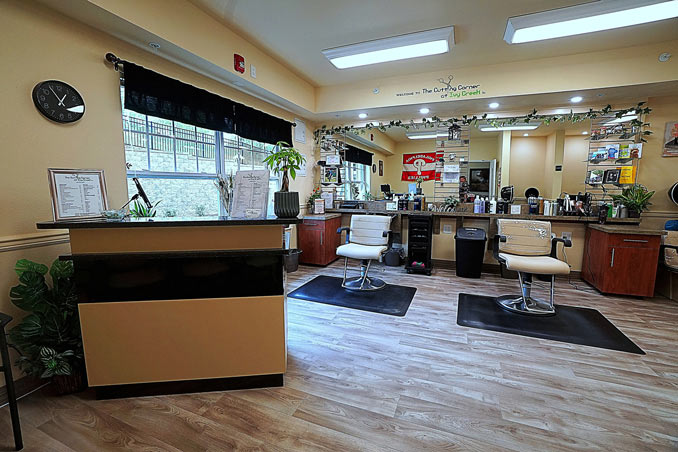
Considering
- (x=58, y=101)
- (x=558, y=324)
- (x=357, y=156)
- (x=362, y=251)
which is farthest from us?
(x=357, y=156)

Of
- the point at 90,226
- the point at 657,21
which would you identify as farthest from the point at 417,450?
the point at 657,21

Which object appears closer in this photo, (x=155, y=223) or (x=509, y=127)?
(x=155, y=223)

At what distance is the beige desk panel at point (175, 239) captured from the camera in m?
1.69

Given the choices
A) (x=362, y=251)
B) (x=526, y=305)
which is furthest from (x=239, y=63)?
(x=526, y=305)

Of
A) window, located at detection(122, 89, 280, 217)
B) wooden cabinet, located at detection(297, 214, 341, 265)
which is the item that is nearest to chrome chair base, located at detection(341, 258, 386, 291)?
wooden cabinet, located at detection(297, 214, 341, 265)

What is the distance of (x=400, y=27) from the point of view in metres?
3.05

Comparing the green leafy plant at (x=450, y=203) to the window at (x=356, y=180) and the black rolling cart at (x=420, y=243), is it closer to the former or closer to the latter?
the black rolling cart at (x=420, y=243)

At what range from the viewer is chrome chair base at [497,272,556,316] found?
120 inches

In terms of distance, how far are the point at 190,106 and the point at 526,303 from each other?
13.9 feet

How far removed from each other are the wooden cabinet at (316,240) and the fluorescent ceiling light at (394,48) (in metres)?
2.31

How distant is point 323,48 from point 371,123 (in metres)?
1.84

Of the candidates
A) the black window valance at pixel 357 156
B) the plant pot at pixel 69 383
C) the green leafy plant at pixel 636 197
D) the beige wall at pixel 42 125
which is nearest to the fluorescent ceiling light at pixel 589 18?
the green leafy plant at pixel 636 197

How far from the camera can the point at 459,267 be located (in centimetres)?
432

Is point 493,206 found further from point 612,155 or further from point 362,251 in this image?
point 362,251
